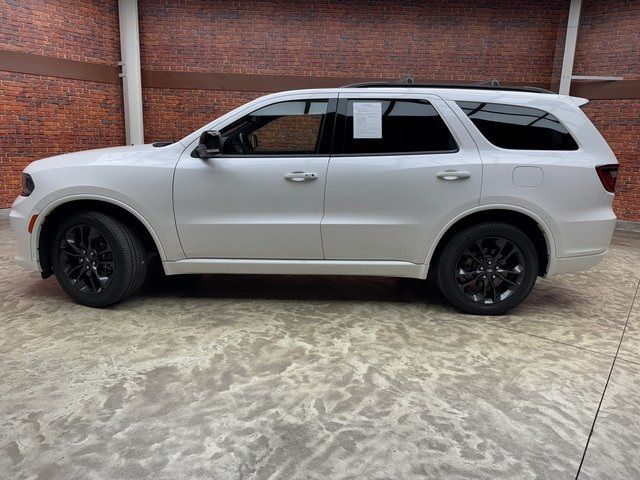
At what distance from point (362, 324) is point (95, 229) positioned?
2314 millimetres

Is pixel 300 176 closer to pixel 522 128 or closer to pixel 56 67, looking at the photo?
pixel 522 128

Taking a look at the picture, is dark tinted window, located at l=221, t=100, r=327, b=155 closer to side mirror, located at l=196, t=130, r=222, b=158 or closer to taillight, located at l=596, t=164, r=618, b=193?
side mirror, located at l=196, t=130, r=222, b=158

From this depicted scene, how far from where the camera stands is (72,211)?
3799 millimetres

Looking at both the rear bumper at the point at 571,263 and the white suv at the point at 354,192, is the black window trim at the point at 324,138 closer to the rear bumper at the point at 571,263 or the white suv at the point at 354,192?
the white suv at the point at 354,192

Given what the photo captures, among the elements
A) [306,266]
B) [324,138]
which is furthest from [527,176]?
[306,266]

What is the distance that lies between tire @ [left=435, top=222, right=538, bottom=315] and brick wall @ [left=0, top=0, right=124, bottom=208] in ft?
26.6

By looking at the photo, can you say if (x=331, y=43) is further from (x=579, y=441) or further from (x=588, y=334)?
(x=579, y=441)

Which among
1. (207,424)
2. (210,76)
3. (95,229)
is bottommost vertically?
(207,424)

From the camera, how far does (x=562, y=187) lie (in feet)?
11.7

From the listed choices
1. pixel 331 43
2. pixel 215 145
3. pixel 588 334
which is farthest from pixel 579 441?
pixel 331 43

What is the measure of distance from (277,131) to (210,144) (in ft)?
1.83

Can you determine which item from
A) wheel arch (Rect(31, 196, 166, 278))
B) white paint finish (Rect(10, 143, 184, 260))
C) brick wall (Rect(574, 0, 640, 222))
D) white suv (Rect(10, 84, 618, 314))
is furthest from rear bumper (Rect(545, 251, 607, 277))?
brick wall (Rect(574, 0, 640, 222))

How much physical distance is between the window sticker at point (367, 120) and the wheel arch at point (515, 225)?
0.96 metres

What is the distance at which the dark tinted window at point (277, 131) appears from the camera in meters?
3.71
